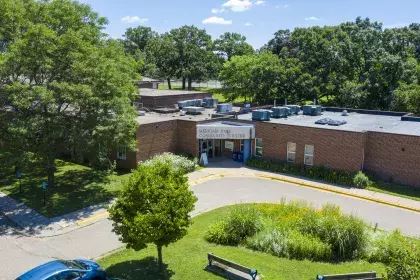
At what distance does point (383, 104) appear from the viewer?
144ft

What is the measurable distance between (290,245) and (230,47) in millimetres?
80776

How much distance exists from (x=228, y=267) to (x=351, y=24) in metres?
50.4

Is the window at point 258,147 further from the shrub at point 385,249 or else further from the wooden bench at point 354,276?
the wooden bench at point 354,276

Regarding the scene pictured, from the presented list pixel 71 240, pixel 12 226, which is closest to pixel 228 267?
pixel 71 240

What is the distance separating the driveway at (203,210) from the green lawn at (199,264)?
1.85m

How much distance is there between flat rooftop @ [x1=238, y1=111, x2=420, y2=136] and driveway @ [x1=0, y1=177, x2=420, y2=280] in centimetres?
608

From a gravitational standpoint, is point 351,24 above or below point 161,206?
above

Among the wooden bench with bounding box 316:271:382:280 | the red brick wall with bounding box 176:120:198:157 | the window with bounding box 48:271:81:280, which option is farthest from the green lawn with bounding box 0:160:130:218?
the wooden bench with bounding box 316:271:382:280

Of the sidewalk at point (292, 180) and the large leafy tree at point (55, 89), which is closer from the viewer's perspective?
the large leafy tree at point (55, 89)

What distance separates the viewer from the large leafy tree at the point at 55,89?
20.0 m

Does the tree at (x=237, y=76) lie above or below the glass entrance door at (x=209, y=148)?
above

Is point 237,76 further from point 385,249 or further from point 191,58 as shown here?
point 385,249

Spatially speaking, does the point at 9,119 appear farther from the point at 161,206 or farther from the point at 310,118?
the point at 310,118

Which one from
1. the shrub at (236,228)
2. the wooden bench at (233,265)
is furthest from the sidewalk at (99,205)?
the shrub at (236,228)
